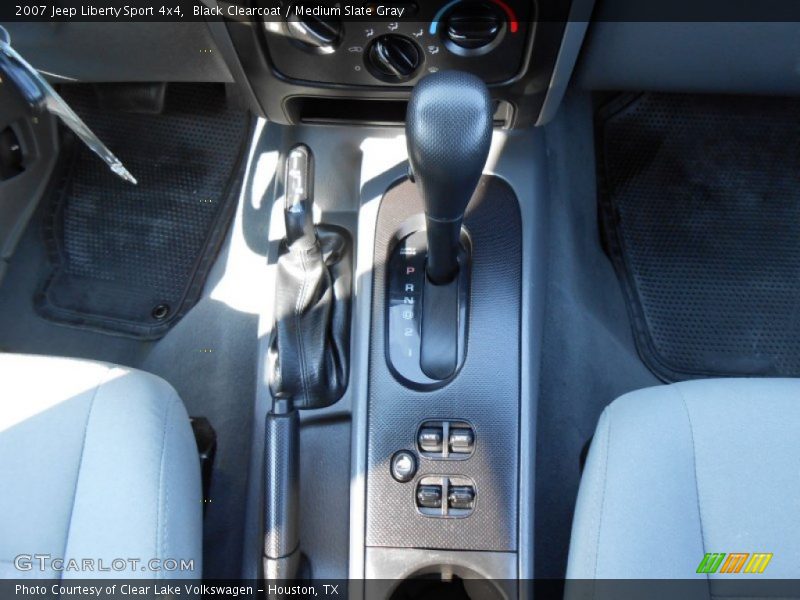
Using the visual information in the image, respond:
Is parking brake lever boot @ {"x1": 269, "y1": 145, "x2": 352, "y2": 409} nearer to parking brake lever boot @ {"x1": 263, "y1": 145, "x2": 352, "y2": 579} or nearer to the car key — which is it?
parking brake lever boot @ {"x1": 263, "y1": 145, "x2": 352, "y2": 579}

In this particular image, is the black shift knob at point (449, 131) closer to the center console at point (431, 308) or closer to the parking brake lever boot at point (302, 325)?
the center console at point (431, 308)

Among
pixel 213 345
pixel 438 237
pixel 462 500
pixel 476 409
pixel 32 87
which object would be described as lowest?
pixel 462 500

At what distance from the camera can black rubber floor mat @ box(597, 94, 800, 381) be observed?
5.01 feet

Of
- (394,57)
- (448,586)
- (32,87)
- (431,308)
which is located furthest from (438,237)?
(32,87)

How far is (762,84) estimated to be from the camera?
141cm

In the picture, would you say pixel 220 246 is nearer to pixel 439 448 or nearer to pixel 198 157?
pixel 198 157

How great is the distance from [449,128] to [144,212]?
107 centimetres

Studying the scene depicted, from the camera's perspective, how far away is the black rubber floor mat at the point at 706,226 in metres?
1.53

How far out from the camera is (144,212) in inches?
66.2

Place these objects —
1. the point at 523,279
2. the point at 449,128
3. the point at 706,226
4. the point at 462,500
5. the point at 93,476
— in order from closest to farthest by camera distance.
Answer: the point at 449,128, the point at 93,476, the point at 462,500, the point at 523,279, the point at 706,226

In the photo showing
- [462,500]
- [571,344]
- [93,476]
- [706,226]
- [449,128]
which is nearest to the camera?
[449,128]

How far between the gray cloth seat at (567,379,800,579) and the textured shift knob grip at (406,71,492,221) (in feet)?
1.28

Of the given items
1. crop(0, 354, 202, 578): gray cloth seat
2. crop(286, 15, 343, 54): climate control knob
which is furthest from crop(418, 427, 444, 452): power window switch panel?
crop(286, 15, 343, 54): climate control knob

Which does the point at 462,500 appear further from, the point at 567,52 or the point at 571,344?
the point at 567,52
